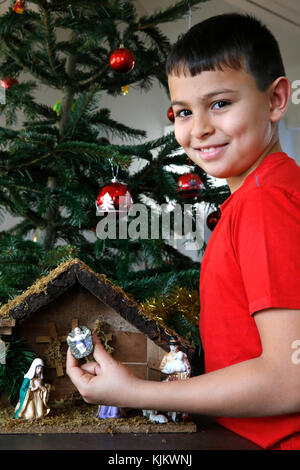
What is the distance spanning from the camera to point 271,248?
45 centimetres

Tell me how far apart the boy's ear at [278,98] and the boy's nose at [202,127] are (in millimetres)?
81

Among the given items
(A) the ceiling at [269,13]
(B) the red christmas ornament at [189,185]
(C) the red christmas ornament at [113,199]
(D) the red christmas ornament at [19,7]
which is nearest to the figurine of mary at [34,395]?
(C) the red christmas ornament at [113,199]

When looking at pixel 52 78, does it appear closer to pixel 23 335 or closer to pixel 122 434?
pixel 23 335

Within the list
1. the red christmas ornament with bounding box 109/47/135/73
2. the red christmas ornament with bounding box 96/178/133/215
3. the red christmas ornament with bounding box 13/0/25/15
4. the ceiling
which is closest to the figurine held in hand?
the red christmas ornament with bounding box 96/178/133/215

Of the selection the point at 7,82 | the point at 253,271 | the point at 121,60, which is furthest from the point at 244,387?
the point at 7,82

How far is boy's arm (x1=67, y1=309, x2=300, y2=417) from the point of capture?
427mm

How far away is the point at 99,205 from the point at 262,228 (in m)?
0.59

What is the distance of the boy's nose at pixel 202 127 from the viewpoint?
552mm

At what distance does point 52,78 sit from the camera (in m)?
1.23

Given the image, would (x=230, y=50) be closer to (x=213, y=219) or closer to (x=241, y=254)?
(x=241, y=254)

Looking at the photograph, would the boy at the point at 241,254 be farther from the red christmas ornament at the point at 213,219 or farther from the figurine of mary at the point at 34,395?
the red christmas ornament at the point at 213,219

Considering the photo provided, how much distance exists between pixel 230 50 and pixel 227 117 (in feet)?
0.27

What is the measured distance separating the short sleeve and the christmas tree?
17.9 inches

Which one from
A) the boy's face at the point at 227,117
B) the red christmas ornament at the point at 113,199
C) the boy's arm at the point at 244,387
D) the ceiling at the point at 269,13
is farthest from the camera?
the ceiling at the point at 269,13
